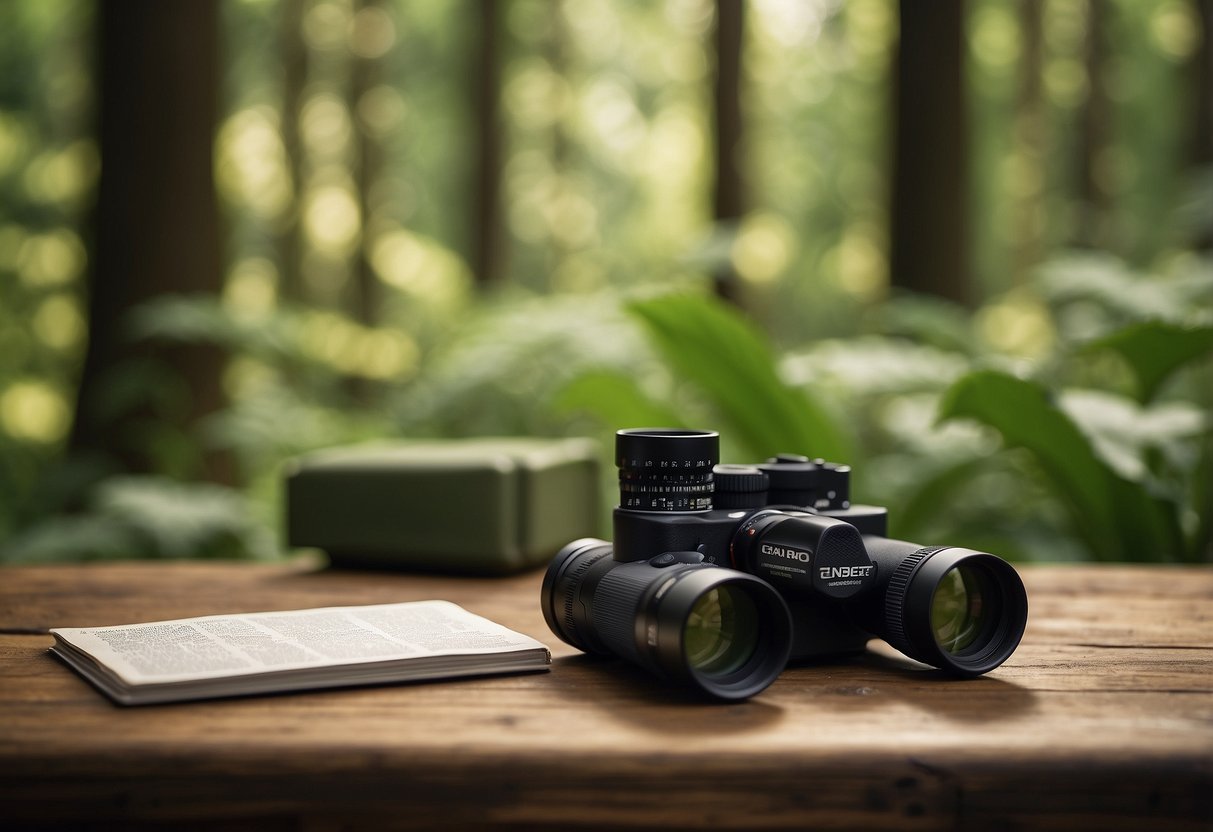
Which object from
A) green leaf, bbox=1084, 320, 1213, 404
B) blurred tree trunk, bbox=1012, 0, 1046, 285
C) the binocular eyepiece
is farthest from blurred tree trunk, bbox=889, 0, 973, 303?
blurred tree trunk, bbox=1012, 0, 1046, 285

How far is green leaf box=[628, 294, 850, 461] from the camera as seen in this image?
5.91 ft

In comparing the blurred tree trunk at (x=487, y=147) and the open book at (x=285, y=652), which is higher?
the blurred tree trunk at (x=487, y=147)

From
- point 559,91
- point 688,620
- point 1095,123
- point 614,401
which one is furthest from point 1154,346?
point 559,91

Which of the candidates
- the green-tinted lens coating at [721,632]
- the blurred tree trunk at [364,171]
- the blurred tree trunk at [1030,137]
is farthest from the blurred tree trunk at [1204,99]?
the blurred tree trunk at [364,171]

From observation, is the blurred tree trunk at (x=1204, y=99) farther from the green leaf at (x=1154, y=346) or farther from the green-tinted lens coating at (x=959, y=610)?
the green-tinted lens coating at (x=959, y=610)

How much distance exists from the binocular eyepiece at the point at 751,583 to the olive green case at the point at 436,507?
49 cm

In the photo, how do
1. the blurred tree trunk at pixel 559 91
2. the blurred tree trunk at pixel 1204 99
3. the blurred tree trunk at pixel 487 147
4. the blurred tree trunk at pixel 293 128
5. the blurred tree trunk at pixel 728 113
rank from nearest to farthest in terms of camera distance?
the blurred tree trunk at pixel 1204 99 < the blurred tree trunk at pixel 728 113 < the blurred tree trunk at pixel 487 147 < the blurred tree trunk at pixel 293 128 < the blurred tree trunk at pixel 559 91

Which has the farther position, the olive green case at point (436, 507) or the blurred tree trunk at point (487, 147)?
the blurred tree trunk at point (487, 147)

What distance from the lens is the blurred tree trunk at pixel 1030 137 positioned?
7.54 meters

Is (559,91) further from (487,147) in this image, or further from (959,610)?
(959,610)

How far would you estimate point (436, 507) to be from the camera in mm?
1456

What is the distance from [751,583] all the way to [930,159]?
287cm

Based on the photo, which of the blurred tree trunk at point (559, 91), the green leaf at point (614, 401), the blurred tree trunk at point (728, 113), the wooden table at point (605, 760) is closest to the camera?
the wooden table at point (605, 760)

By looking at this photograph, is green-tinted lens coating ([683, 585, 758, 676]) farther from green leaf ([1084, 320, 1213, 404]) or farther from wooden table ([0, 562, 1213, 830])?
green leaf ([1084, 320, 1213, 404])
